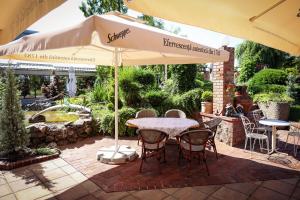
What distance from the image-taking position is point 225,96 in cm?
605

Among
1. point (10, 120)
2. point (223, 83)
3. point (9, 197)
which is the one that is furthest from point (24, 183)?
point (223, 83)

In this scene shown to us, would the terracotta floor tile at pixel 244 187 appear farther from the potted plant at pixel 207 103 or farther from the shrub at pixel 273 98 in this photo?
the shrub at pixel 273 98

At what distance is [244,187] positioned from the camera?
3525 millimetres

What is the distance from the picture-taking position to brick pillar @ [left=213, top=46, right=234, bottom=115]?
6.03 metres

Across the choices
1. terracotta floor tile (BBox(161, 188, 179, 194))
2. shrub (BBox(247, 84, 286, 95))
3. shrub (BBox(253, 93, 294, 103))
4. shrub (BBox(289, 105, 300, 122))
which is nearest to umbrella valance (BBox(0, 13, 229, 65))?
terracotta floor tile (BBox(161, 188, 179, 194))

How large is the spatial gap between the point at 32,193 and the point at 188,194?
7.94ft

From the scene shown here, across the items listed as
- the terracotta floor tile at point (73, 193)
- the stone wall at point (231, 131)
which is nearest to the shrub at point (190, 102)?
the stone wall at point (231, 131)

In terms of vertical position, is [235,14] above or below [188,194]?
above

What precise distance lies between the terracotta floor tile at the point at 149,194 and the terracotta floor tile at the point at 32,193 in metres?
1.40

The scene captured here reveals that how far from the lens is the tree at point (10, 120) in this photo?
4.44 meters

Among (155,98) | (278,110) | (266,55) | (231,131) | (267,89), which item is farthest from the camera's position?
(266,55)

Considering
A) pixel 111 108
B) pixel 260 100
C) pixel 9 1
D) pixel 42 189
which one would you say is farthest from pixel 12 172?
pixel 260 100

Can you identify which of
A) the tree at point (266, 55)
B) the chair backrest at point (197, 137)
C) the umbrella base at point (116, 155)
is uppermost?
the tree at point (266, 55)

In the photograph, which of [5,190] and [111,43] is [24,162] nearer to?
[5,190]
